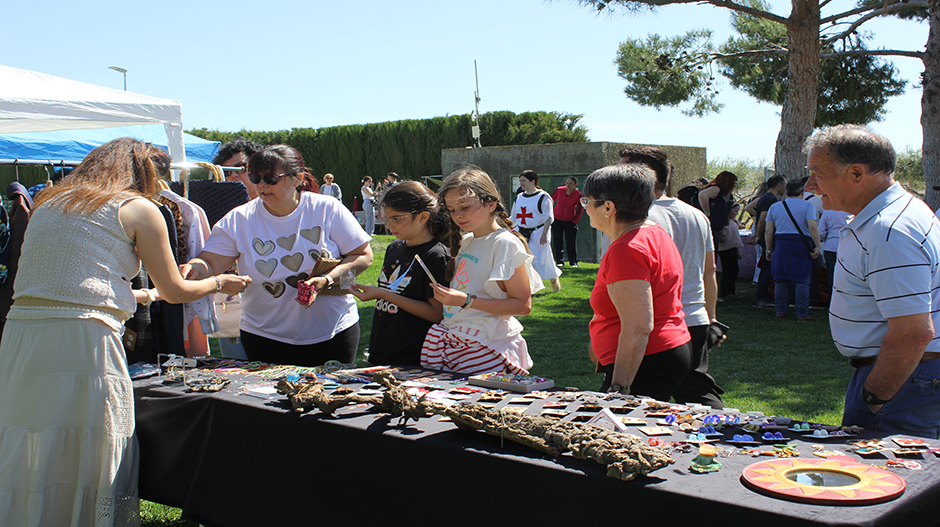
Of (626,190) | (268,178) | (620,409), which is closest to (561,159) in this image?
(268,178)

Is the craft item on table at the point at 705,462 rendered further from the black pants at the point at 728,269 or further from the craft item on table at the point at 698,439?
the black pants at the point at 728,269

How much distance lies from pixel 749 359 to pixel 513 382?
3.89 metres

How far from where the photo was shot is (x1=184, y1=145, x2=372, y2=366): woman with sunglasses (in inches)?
110

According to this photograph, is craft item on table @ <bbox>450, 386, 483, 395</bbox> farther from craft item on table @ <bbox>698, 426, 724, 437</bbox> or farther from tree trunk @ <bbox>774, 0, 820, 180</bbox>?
tree trunk @ <bbox>774, 0, 820, 180</bbox>

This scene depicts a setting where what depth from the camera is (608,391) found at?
214 cm

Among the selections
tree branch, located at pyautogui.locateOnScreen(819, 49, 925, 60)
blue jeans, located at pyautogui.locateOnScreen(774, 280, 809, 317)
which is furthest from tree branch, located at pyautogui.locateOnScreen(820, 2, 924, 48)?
blue jeans, located at pyautogui.locateOnScreen(774, 280, 809, 317)

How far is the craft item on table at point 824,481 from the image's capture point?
47.5 inches

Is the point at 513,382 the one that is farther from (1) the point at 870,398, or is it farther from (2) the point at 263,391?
(1) the point at 870,398

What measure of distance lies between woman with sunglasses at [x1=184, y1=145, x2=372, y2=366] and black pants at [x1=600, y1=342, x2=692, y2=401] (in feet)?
4.09

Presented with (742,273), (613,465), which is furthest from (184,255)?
(742,273)

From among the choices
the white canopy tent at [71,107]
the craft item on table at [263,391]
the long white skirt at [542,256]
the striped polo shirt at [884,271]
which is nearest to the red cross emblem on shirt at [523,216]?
the long white skirt at [542,256]

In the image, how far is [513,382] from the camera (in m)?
2.12

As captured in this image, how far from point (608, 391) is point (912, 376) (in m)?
0.82

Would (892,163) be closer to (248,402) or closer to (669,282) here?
(669,282)
